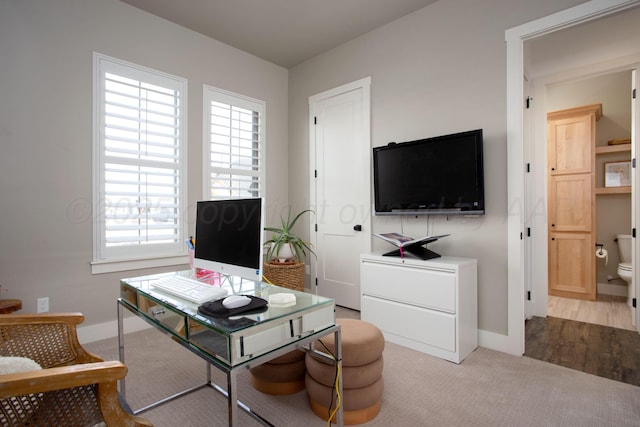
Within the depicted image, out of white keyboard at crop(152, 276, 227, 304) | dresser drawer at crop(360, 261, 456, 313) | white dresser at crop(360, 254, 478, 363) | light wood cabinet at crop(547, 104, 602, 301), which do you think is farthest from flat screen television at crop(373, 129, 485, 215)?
light wood cabinet at crop(547, 104, 602, 301)

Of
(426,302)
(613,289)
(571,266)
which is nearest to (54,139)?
(426,302)

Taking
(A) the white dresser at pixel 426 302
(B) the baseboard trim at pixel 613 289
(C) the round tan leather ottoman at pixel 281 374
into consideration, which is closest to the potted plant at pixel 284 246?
(A) the white dresser at pixel 426 302

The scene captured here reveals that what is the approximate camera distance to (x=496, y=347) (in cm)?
259

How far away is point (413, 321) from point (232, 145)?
108 inches

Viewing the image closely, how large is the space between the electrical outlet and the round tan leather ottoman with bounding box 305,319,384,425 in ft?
7.47

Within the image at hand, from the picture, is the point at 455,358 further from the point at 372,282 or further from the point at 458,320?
the point at 372,282

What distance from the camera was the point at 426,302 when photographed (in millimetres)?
2492

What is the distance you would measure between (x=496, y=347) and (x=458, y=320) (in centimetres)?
57

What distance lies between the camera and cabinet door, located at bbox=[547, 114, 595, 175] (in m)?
4.08

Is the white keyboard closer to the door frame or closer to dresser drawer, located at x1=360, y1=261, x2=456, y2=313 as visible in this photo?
dresser drawer, located at x1=360, y1=261, x2=456, y2=313

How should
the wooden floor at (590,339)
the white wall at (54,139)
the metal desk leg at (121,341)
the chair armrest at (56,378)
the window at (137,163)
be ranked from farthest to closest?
the window at (137,163), the white wall at (54,139), the wooden floor at (590,339), the metal desk leg at (121,341), the chair armrest at (56,378)

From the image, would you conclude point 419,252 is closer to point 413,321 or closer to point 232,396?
point 413,321

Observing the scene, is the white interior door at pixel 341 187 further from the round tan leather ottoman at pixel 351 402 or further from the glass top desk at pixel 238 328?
the glass top desk at pixel 238 328

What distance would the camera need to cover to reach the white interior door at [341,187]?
3518 millimetres
